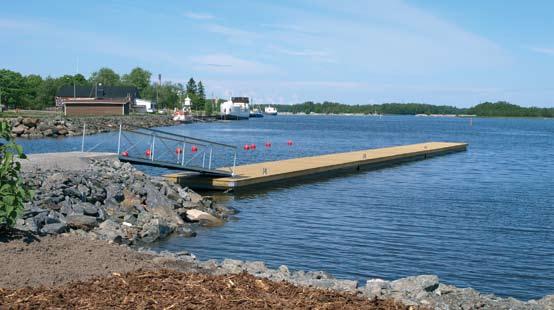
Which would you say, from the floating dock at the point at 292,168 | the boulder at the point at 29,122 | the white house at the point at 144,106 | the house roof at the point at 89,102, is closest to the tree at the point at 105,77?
the white house at the point at 144,106

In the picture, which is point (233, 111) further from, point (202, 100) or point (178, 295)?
point (178, 295)

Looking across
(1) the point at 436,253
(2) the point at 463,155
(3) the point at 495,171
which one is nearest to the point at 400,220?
(1) the point at 436,253

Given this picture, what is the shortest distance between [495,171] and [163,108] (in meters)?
127

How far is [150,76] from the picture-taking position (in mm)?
165250

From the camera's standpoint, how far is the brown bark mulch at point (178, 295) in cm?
669

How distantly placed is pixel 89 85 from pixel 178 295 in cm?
13599

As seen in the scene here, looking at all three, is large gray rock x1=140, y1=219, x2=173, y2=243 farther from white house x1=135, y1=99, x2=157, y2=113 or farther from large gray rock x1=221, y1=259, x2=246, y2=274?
white house x1=135, y1=99, x2=157, y2=113

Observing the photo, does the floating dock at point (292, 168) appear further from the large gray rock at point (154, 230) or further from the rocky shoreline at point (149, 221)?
the large gray rock at point (154, 230)

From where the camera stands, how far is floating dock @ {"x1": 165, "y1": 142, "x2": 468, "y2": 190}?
23.4m

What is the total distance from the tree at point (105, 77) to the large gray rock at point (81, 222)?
5527 inches

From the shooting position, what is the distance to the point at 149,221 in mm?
15672

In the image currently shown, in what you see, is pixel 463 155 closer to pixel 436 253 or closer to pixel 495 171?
pixel 495 171

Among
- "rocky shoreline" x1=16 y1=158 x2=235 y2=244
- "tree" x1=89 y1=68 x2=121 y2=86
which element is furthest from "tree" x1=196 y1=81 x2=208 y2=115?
"rocky shoreline" x1=16 y1=158 x2=235 y2=244

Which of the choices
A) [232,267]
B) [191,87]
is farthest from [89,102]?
[232,267]
